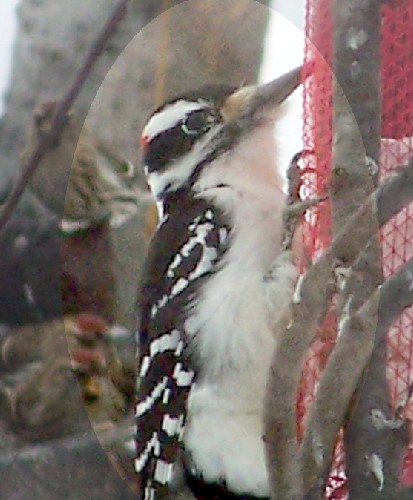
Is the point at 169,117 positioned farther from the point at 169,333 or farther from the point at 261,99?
the point at 169,333

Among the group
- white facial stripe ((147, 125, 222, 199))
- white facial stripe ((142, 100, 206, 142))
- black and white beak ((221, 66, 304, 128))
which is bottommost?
white facial stripe ((147, 125, 222, 199))

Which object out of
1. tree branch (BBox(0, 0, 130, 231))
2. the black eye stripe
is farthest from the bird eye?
tree branch (BBox(0, 0, 130, 231))

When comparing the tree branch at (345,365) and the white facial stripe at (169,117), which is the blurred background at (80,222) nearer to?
the white facial stripe at (169,117)

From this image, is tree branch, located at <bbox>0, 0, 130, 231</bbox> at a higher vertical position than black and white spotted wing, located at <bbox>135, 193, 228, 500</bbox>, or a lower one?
higher

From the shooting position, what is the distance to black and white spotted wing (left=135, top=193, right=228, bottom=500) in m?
0.89

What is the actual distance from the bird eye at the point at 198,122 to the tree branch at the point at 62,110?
0.16m

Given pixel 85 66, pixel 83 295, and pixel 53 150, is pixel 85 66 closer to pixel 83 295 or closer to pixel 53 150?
pixel 53 150

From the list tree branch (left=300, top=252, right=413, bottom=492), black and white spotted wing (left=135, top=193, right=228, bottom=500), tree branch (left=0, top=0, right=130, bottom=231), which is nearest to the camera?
tree branch (left=300, top=252, right=413, bottom=492)

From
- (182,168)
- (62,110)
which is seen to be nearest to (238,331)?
(182,168)

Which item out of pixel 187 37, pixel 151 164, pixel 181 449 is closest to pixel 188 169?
pixel 151 164

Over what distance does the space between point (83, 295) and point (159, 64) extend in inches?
9.9

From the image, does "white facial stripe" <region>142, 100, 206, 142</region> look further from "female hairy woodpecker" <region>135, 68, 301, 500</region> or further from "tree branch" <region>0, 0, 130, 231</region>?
"tree branch" <region>0, 0, 130, 231</region>

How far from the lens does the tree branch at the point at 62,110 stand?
100cm

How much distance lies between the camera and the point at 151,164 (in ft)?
3.11
